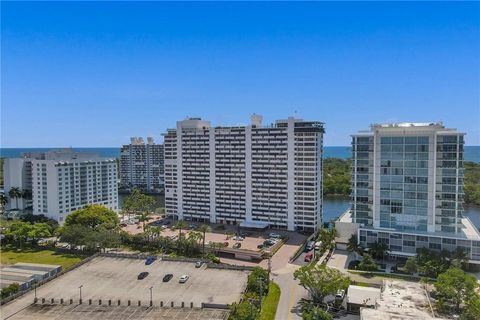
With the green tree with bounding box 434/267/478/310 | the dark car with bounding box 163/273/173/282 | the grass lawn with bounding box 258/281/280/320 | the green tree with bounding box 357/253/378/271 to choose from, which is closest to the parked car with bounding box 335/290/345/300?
the grass lawn with bounding box 258/281/280/320

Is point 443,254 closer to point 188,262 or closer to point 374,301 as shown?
point 374,301

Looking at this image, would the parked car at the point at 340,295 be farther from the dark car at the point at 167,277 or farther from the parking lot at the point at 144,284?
the dark car at the point at 167,277

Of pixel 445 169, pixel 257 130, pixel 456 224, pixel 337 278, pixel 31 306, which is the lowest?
pixel 31 306

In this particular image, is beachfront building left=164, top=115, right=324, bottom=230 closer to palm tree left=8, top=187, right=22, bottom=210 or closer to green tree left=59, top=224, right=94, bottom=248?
green tree left=59, top=224, right=94, bottom=248

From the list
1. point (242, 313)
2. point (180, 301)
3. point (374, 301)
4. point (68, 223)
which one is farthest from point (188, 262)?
point (68, 223)

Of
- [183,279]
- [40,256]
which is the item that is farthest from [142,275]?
[40,256]

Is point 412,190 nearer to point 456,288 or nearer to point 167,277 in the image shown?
point 456,288
